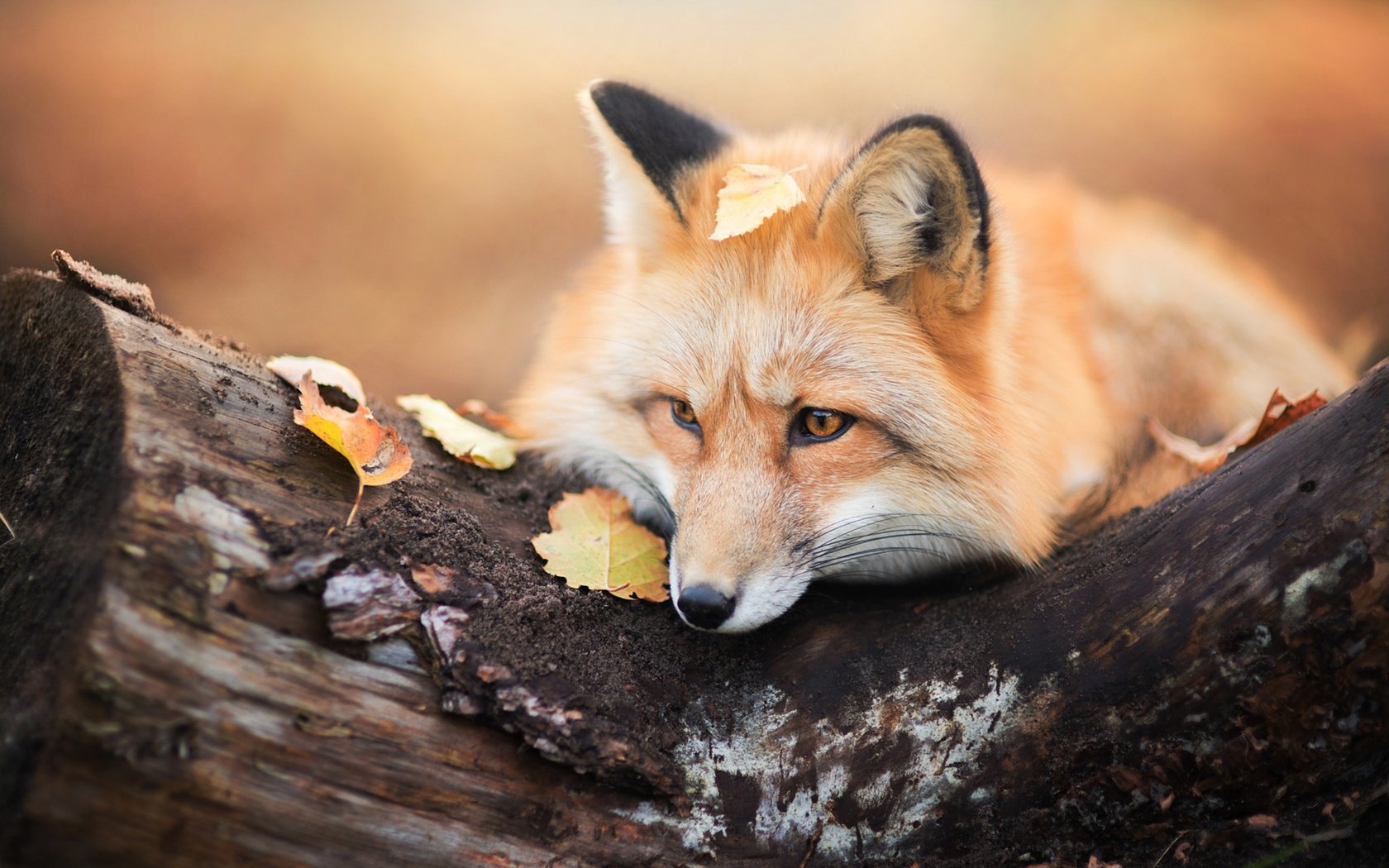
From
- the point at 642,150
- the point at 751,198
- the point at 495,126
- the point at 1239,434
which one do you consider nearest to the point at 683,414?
the point at 751,198

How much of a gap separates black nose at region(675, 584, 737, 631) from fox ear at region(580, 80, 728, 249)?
4.02 feet

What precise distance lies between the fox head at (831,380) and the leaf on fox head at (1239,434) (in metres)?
0.59

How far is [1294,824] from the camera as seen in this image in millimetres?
1616

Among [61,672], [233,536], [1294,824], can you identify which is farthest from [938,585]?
[61,672]

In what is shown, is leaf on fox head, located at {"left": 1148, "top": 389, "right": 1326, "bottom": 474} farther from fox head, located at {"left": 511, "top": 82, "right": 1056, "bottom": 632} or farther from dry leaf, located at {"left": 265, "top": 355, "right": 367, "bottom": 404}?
dry leaf, located at {"left": 265, "top": 355, "right": 367, "bottom": 404}

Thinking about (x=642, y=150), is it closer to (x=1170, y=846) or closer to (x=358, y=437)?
(x=358, y=437)

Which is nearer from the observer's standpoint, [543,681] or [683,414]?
[543,681]

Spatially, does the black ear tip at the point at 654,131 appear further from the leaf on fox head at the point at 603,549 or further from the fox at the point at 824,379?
the leaf on fox head at the point at 603,549

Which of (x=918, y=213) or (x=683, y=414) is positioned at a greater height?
(x=918, y=213)

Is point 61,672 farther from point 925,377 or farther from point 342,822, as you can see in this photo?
point 925,377

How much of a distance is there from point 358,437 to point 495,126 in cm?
509

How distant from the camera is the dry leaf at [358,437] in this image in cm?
189

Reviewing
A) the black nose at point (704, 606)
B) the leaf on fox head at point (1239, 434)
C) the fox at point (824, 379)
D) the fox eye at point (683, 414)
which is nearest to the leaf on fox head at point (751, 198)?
the fox at point (824, 379)

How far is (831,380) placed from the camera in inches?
89.3
